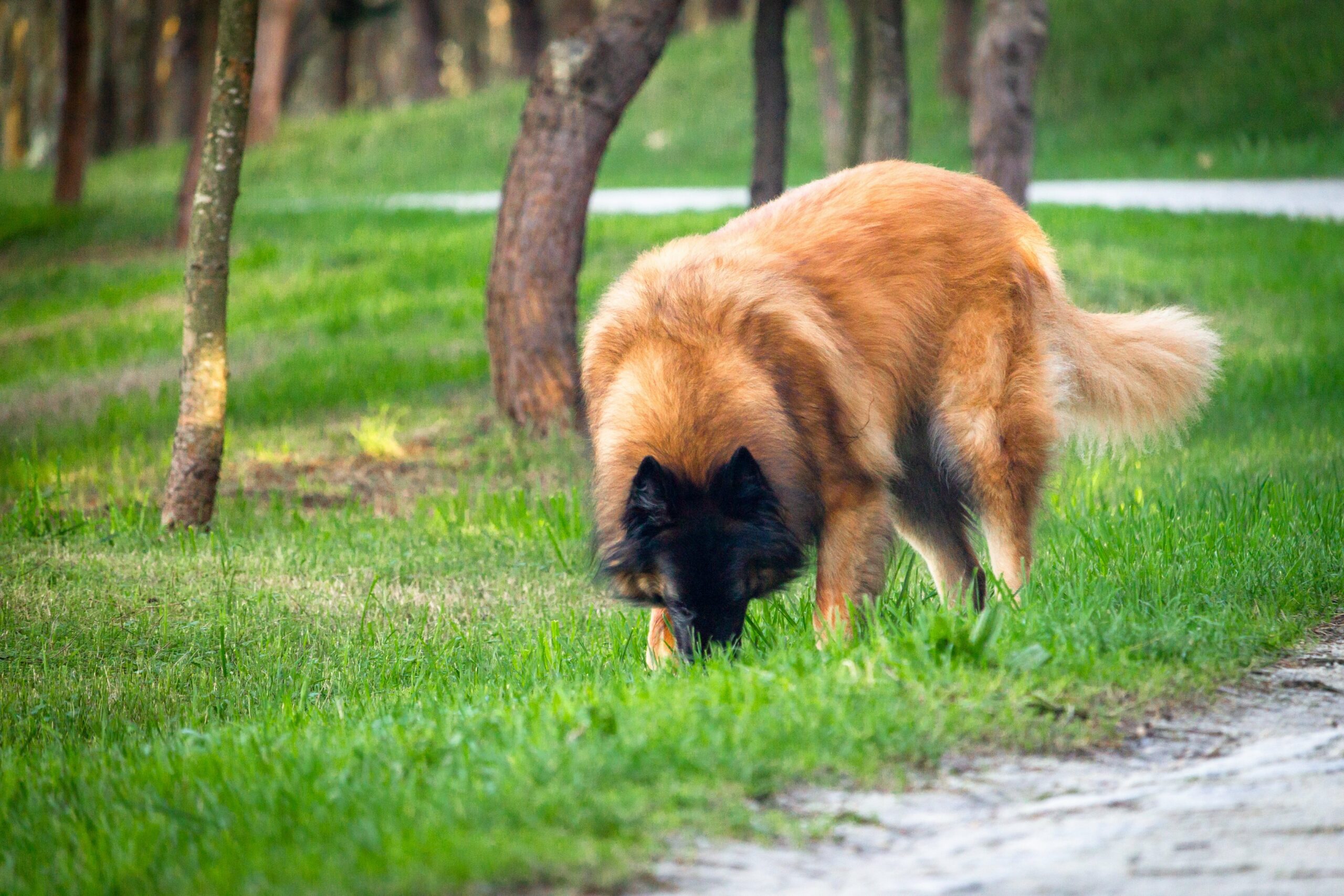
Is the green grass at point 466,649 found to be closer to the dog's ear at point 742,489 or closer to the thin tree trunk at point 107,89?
the dog's ear at point 742,489

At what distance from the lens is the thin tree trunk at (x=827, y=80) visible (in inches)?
778

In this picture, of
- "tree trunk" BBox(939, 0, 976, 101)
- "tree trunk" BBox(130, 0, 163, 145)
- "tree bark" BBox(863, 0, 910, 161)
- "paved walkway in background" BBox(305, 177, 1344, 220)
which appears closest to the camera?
"tree bark" BBox(863, 0, 910, 161)

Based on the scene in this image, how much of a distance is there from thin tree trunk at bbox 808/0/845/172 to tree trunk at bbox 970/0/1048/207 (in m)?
8.69

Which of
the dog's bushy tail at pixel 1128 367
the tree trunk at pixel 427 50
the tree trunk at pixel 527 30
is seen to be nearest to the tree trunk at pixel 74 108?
the tree trunk at pixel 427 50

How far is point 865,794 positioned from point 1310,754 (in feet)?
4.21

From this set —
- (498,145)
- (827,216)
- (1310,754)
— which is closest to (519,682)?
(827,216)

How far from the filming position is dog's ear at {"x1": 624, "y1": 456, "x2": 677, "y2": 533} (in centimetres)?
429

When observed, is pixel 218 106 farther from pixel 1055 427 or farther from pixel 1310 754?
pixel 1310 754

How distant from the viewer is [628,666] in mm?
4969

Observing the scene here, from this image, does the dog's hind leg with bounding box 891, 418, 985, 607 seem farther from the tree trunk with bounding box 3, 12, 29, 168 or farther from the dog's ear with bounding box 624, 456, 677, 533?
the tree trunk with bounding box 3, 12, 29, 168

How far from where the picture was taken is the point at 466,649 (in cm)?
544

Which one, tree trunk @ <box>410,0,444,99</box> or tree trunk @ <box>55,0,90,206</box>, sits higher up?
tree trunk @ <box>410,0,444,99</box>

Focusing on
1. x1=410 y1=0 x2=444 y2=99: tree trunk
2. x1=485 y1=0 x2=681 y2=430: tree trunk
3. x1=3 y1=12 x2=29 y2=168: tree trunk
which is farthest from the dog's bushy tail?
x1=3 y1=12 x2=29 y2=168: tree trunk

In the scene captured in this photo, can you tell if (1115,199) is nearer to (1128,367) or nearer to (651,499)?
(1128,367)
